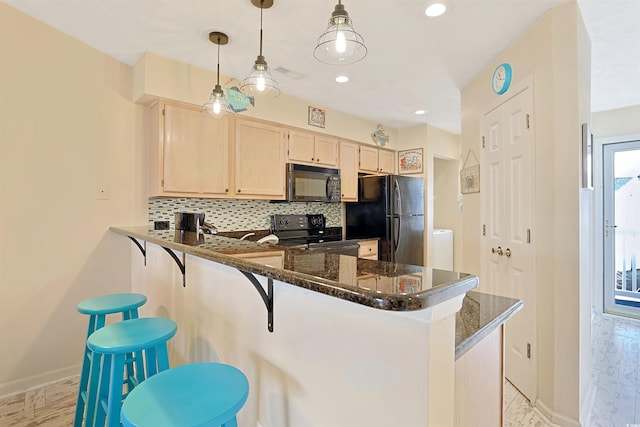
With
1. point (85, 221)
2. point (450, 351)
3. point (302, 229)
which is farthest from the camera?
point (302, 229)

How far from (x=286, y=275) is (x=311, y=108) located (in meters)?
3.03

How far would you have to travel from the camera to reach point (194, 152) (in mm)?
2621

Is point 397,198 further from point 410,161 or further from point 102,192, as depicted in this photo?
point 102,192

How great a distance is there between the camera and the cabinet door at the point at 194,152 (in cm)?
250

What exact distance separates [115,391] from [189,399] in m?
0.57

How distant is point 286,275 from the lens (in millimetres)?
801

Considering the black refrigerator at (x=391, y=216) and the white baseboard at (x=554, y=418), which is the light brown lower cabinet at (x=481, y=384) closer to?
the white baseboard at (x=554, y=418)

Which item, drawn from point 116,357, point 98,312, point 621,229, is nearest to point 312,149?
point 98,312

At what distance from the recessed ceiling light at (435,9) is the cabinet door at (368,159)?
87.5 inches

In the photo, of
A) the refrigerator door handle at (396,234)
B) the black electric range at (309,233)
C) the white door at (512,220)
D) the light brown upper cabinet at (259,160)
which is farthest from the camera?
the refrigerator door handle at (396,234)

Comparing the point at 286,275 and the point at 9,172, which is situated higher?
the point at 9,172

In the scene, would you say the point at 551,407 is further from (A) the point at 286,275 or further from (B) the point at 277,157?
(B) the point at 277,157

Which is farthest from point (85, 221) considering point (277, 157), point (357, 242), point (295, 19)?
point (357, 242)

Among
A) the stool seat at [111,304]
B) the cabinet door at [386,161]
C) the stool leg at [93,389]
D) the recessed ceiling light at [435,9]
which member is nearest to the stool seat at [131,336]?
the stool leg at [93,389]
